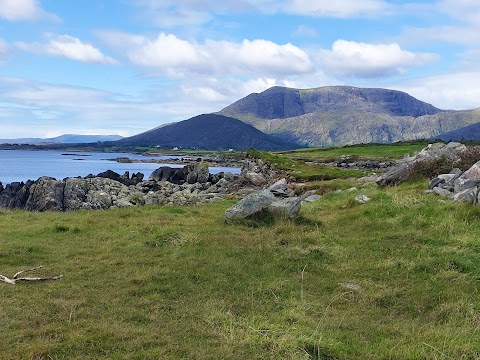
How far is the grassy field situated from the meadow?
0.04 m

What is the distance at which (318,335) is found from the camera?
866 centimetres

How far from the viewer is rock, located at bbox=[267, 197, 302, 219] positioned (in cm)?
1995

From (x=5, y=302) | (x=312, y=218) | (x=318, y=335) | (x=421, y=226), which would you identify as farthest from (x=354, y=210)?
(x=5, y=302)

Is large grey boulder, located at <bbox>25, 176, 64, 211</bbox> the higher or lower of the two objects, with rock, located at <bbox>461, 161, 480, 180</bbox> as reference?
lower

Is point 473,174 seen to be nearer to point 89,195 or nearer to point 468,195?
point 468,195

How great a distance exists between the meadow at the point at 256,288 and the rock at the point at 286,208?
52 centimetres

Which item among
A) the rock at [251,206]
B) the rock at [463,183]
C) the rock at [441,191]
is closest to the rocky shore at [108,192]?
the rock at [251,206]

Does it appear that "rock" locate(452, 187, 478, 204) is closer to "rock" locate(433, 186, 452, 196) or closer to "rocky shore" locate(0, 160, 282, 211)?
"rock" locate(433, 186, 452, 196)

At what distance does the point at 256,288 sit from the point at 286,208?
8.52m

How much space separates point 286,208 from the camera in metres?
20.0

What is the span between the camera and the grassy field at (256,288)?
834cm

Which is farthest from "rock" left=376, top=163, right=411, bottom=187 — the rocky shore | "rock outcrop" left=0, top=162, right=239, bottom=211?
the rocky shore

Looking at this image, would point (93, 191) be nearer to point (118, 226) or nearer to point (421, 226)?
point (118, 226)

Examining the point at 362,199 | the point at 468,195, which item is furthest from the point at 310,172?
the point at 468,195
